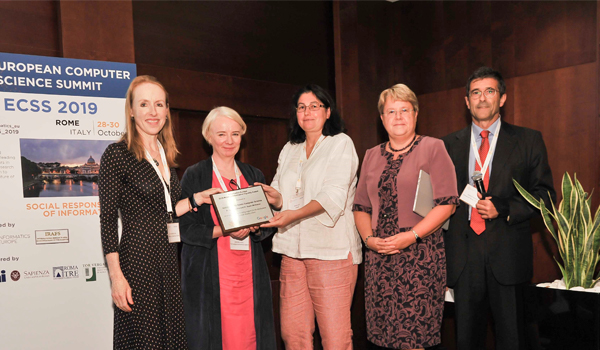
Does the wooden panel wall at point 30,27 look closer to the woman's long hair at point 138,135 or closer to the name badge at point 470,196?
the woman's long hair at point 138,135

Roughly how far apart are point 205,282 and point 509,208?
71.2 inches

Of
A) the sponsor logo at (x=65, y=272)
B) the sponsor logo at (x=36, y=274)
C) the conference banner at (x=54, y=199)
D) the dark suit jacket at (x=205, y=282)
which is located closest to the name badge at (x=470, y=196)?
the dark suit jacket at (x=205, y=282)

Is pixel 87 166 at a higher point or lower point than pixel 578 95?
lower

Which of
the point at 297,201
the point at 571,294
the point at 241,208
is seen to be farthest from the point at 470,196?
the point at 241,208

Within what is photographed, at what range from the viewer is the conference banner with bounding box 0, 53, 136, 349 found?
2691mm

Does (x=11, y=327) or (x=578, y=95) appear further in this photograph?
(x=578, y=95)

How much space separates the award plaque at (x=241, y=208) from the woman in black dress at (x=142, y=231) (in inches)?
9.8

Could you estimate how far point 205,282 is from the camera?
2.57 metres

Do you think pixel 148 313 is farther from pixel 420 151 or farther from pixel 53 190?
pixel 420 151

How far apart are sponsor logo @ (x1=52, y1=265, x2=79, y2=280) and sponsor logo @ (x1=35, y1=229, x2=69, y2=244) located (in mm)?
166

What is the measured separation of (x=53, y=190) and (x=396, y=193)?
2148 mm

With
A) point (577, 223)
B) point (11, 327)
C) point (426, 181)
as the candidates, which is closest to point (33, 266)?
point (11, 327)

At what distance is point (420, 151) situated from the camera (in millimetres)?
2529

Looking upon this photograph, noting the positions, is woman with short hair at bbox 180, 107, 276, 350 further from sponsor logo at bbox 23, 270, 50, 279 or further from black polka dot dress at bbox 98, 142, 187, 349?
sponsor logo at bbox 23, 270, 50, 279
